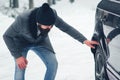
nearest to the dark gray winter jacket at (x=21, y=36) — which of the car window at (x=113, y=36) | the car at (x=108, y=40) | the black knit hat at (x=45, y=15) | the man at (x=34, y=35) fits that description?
the man at (x=34, y=35)

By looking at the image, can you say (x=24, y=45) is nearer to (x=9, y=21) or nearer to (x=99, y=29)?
(x=99, y=29)

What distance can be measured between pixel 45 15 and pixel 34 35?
0.45m

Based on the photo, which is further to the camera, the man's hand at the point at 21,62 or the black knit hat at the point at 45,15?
the man's hand at the point at 21,62

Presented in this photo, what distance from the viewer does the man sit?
4.53 m

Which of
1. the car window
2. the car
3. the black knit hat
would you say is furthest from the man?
the car window

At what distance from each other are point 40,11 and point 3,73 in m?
2.83

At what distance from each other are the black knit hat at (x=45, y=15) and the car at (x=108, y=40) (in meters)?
0.58

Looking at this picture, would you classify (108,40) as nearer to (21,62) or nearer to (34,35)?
(34,35)

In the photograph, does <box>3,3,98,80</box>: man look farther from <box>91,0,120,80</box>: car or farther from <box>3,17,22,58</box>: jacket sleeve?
<box>91,0,120,80</box>: car

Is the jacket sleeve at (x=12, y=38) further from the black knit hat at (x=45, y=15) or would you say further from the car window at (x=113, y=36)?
the car window at (x=113, y=36)

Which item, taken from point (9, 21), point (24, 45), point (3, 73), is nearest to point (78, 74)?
point (3, 73)

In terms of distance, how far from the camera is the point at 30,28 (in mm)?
4750

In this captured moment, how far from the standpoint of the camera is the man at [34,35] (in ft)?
14.9

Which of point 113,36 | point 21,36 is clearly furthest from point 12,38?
point 113,36
